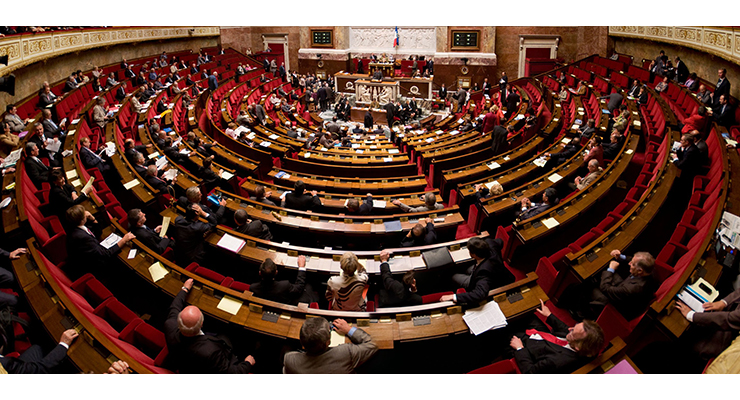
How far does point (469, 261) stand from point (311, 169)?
179 inches

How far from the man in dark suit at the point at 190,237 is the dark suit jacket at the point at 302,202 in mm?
1333

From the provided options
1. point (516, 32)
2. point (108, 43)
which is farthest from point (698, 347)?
point (516, 32)

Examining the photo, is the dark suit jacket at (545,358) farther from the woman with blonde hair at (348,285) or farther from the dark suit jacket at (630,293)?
the woman with blonde hair at (348,285)

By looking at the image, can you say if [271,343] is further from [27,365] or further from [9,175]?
[9,175]

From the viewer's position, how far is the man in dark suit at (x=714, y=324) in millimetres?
2557

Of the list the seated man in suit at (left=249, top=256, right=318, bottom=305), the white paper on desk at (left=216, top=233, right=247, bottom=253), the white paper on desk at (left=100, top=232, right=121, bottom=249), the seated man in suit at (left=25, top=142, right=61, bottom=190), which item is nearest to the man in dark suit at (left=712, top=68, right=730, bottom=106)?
the seated man in suit at (left=249, top=256, right=318, bottom=305)

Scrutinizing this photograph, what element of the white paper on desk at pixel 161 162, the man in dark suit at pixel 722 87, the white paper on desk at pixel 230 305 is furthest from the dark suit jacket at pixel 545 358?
the man in dark suit at pixel 722 87

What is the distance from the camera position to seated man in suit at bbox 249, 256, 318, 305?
341 cm

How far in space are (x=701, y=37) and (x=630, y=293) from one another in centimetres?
1051

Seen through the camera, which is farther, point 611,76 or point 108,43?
point 108,43

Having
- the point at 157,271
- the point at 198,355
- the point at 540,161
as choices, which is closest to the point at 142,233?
the point at 157,271

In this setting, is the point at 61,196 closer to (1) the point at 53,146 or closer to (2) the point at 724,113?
(1) the point at 53,146

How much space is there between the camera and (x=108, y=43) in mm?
13609

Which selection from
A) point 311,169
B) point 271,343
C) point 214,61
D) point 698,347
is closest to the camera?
point 698,347
